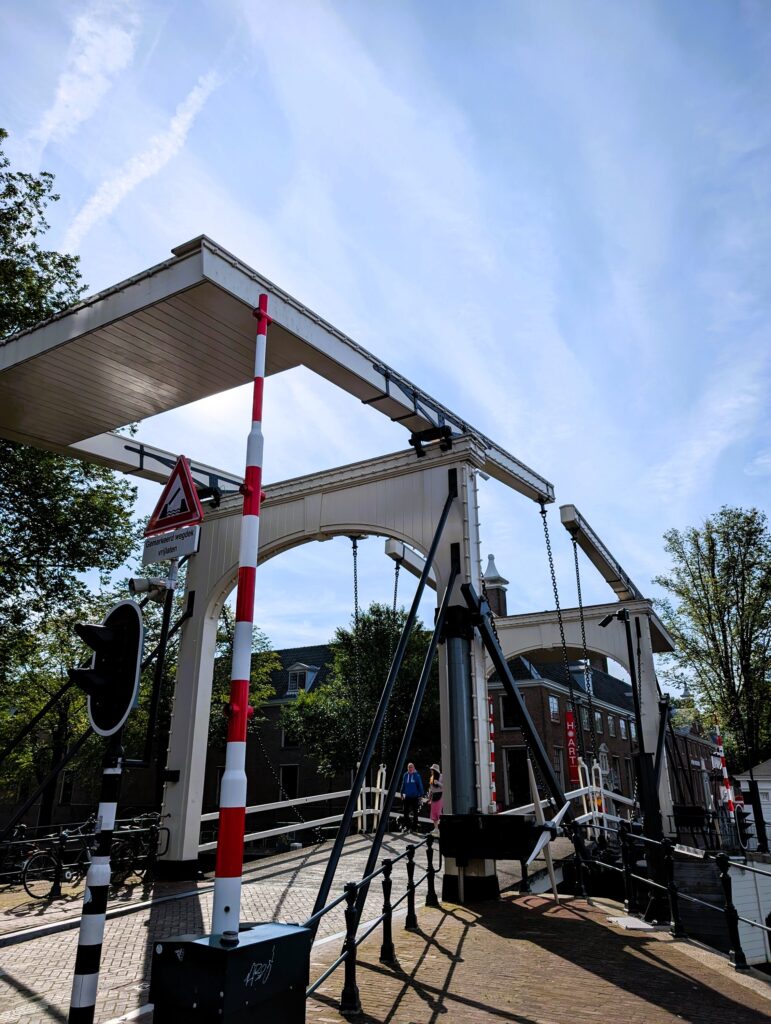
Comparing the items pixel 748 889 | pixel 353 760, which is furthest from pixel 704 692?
pixel 353 760

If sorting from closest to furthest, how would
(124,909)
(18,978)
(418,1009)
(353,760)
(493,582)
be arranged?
1. (418,1009)
2. (18,978)
3. (124,909)
4. (353,760)
5. (493,582)

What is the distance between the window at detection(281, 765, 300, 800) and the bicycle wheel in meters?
25.1

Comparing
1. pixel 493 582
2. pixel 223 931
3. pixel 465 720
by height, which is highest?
pixel 493 582

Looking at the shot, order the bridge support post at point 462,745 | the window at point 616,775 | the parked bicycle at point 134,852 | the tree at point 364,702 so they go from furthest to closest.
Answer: the window at point 616,775 < the tree at point 364,702 < the parked bicycle at point 134,852 < the bridge support post at point 462,745

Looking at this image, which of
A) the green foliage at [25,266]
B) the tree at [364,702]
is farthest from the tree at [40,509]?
the tree at [364,702]

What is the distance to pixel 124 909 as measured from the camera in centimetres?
763

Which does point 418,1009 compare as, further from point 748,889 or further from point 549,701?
point 549,701

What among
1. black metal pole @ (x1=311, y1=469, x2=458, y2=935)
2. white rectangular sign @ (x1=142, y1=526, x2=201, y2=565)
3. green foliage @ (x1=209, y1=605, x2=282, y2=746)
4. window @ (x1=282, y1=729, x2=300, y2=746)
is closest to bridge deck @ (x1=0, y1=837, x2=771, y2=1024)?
black metal pole @ (x1=311, y1=469, x2=458, y2=935)

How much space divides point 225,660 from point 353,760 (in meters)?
7.74

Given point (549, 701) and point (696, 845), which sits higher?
point (549, 701)

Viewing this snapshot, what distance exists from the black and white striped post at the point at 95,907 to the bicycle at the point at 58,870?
5.70 meters

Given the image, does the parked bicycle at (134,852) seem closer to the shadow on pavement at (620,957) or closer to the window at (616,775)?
the shadow on pavement at (620,957)

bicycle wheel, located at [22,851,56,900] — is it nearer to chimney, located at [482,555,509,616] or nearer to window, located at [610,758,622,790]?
chimney, located at [482,555,509,616]

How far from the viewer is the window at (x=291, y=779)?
35.3 metres
